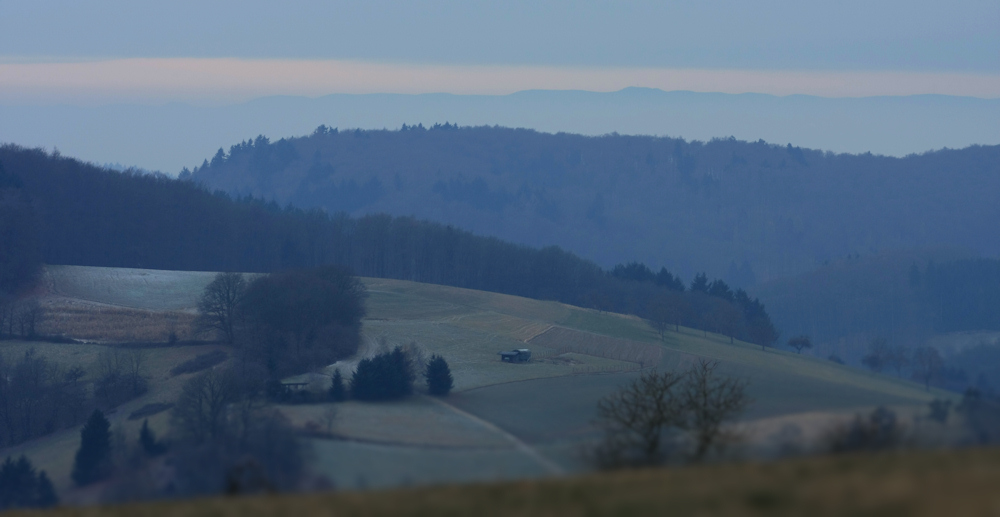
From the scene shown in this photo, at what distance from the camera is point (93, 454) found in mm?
37406

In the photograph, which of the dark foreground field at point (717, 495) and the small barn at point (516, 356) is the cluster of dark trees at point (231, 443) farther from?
the small barn at point (516, 356)

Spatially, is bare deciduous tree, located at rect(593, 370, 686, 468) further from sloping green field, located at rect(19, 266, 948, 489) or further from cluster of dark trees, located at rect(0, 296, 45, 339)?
cluster of dark trees, located at rect(0, 296, 45, 339)

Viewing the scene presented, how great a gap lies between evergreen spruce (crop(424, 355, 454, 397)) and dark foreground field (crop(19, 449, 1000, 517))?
29729 millimetres

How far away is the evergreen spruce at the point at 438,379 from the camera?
4731 cm

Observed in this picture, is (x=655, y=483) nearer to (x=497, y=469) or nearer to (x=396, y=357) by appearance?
(x=497, y=469)

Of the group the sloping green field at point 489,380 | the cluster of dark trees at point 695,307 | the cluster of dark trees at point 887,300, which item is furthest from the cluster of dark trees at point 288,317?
the cluster of dark trees at point 887,300

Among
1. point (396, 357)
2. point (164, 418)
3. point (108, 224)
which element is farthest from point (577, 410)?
point (108, 224)

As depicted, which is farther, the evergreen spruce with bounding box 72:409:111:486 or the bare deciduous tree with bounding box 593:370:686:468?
the evergreen spruce with bounding box 72:409:111:486

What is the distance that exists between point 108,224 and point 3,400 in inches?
2703

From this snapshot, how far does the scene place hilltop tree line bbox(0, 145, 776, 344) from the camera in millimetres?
117375

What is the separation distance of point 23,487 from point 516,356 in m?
33.9

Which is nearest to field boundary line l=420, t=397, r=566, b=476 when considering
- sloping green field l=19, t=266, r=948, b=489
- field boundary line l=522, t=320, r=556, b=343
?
sloping green field l=19, t=266, r=948, b=489

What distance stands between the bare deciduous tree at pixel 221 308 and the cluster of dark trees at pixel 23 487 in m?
30.5

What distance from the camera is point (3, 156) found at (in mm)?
120500
